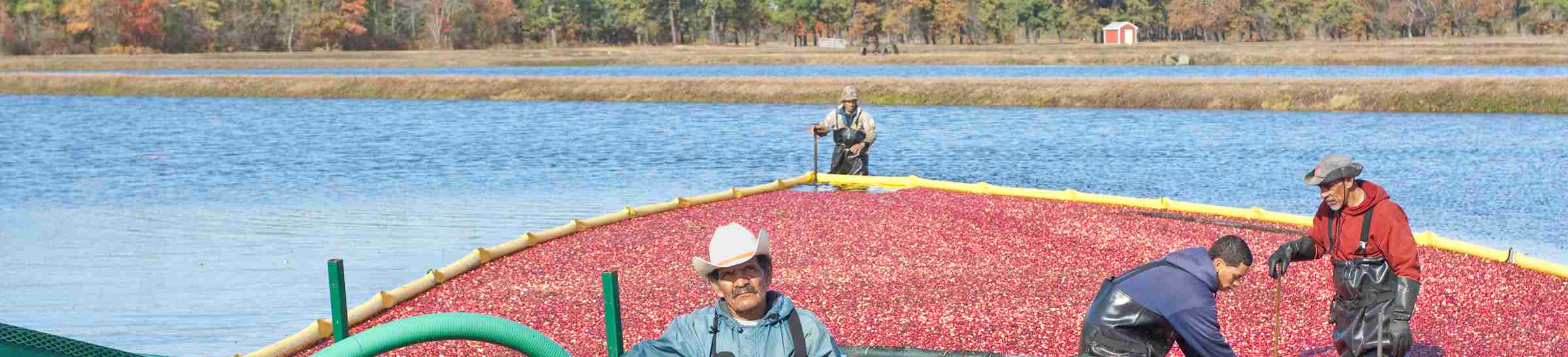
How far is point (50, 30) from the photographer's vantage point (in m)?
123

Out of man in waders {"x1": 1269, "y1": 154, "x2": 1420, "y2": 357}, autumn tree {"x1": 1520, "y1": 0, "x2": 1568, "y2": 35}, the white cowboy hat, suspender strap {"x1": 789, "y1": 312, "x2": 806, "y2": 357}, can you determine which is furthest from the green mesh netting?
autumn tree {"x1": 1520, "y1": 0, "x2": 1568, "y2": 35}

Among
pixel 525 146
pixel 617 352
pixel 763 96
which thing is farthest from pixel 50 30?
pixel 617 352

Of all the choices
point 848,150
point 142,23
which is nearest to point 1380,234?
point 848,150

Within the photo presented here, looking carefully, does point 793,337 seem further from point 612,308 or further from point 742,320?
point 612,308

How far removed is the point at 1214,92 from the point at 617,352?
39847mm

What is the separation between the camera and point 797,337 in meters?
5.80

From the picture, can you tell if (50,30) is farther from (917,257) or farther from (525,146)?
(917,257)

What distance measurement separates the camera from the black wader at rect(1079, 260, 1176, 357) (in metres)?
7.37

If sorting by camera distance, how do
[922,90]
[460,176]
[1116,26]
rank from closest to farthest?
[460,176], [922,90], [1116,26]

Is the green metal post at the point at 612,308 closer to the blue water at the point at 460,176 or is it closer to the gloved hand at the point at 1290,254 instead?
the gloved hand at the point at 1290,254

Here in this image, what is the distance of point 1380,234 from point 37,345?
6.78 m

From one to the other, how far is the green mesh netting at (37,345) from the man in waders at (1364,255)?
19.8ft

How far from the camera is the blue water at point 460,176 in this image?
1645cm

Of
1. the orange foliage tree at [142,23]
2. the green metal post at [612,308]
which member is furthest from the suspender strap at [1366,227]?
the orange foliage tree at [142,23]
